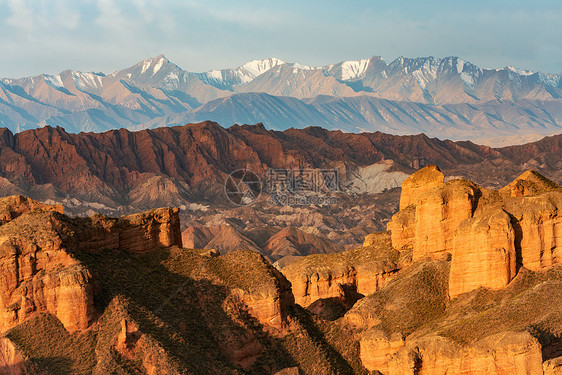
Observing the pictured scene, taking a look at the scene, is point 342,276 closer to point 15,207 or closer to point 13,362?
point 15,207

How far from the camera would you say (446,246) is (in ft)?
242

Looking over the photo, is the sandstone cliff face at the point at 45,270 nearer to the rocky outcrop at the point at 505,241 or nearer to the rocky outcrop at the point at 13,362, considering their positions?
the rocky outcrop at the point at 13,362

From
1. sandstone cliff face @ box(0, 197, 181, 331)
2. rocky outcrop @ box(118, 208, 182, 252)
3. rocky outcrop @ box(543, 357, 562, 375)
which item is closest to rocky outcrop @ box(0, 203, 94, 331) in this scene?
sandstone cliff face @ box(0, 197, 181, 331)

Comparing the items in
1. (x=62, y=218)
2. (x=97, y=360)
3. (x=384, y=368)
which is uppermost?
(x=62, y=218)

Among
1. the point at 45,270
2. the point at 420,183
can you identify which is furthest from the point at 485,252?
the point at 45,270

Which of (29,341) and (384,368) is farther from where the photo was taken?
(384,368)

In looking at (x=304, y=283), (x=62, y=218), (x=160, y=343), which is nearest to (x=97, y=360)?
(x=160, y=343)

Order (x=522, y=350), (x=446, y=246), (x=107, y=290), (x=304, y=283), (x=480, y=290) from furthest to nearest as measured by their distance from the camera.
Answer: (x=304, y=283)
(x=446, y=246)
(x=480, y=290)
(x=107, y=290)
(x=522, y=350)

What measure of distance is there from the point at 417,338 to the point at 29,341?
25.9 metres

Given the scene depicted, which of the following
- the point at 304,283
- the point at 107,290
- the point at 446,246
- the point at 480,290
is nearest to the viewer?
the point at 107,290

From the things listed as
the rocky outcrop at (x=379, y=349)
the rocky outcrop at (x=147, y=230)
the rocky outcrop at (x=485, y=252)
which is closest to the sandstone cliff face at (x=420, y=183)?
the rocky outcrop at (x=485, y=252)

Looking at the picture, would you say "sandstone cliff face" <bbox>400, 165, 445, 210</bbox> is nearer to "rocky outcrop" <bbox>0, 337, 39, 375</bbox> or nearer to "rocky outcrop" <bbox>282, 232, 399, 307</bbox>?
"rocky outcrop" <bbox>282, 232, 399, 307</bbox>

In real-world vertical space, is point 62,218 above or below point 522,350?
above

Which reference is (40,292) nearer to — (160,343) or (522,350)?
(160,343)
